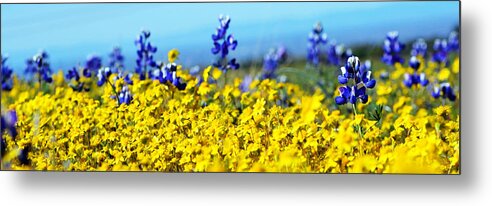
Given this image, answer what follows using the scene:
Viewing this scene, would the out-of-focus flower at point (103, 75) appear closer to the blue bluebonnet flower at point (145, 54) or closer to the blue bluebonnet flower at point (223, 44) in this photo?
the blue bluebonnet flower at point (145, 54)

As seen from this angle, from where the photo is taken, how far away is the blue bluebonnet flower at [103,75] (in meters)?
3.96

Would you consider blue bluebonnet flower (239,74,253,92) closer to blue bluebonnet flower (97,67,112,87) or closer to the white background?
the white background

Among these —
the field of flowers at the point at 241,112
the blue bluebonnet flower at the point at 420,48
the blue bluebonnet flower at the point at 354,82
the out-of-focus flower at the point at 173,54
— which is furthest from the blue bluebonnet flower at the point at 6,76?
the blue bluebonnet flower at the point at 420,48

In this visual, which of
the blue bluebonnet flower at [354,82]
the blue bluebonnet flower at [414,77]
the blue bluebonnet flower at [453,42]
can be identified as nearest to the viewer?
the blue bluebonnet flower at [453,42]

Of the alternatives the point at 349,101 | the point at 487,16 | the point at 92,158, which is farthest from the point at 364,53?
the point at 92,158

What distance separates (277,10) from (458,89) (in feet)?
2.67

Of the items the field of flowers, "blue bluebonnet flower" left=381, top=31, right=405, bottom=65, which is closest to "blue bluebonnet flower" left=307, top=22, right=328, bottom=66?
the field of flowers

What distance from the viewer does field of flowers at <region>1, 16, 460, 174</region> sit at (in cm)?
372

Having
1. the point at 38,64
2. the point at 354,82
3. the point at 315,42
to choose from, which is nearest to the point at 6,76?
the point at 38,64

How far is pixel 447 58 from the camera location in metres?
3.72

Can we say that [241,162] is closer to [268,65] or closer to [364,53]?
[268,65]

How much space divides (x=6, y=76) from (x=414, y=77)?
1.76 m

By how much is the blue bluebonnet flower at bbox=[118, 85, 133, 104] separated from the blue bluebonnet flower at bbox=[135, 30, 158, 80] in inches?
4.0

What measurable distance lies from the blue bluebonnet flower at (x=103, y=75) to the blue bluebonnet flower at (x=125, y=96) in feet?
0.29
